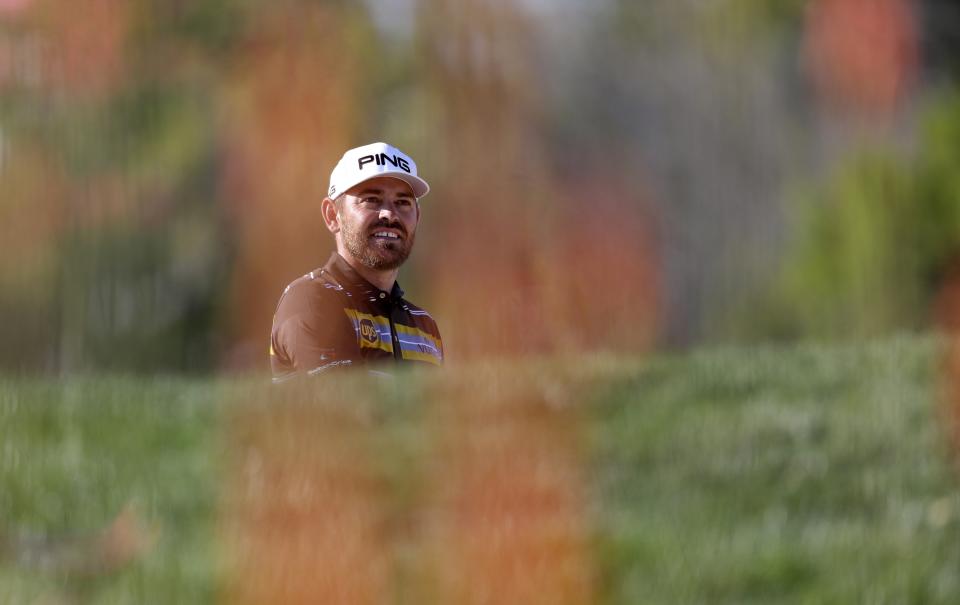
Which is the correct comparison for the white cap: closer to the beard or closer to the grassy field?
the beard

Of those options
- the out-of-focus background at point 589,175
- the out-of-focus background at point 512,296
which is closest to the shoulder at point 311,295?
the out-of-focus background at point 512,296

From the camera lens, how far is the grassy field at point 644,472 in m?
5.49

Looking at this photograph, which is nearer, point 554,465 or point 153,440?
point 554,465

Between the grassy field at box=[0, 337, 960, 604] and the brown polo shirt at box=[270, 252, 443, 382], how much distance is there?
4327 mm

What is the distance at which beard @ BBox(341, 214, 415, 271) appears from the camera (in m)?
1.16

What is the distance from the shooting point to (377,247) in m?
1.17

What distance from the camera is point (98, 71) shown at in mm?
11203

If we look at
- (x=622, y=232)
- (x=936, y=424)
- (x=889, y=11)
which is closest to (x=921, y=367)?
(x=936, y=424)

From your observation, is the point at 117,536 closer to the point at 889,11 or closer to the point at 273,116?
the point at 273,116

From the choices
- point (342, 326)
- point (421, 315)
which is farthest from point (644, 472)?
point (342, 326)

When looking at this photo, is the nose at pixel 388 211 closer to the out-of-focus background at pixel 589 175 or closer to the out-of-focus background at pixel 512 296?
the out-of-focus background at pixel 512 296

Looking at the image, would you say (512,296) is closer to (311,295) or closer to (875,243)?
(311,295)

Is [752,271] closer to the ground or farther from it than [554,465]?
farther from it

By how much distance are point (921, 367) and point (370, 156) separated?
6.81m
